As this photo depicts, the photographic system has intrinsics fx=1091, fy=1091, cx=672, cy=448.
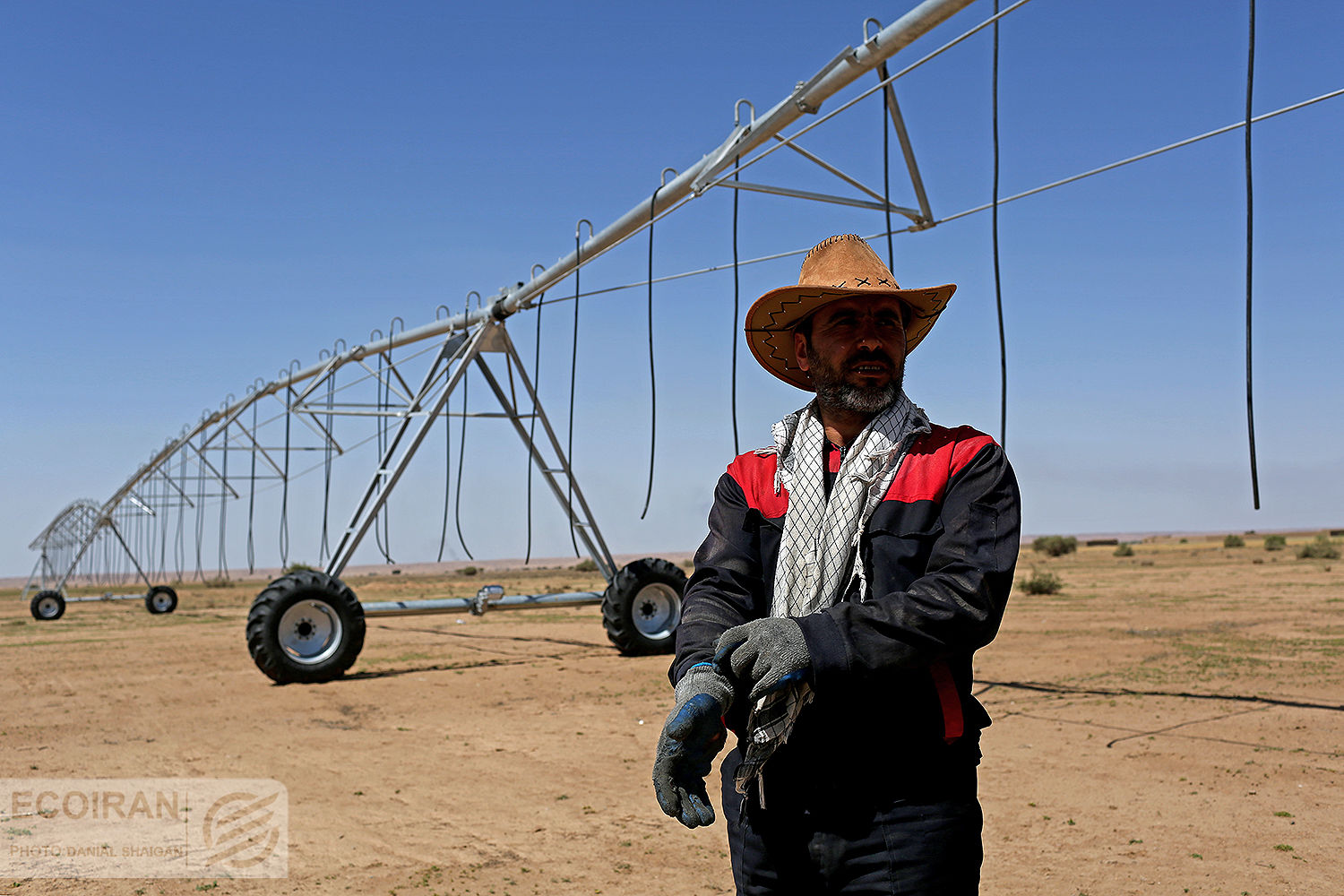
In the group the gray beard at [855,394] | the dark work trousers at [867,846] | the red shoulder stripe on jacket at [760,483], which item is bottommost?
the dark work trousers at [867,846]

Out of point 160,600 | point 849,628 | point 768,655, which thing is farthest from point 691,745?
point 160,600

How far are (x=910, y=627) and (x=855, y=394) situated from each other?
1.94 ft

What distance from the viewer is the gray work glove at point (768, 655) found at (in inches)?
74.6

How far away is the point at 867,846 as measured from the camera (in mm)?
2062

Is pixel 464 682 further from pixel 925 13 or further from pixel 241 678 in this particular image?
pixel 925 13

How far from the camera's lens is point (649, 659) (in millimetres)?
13102

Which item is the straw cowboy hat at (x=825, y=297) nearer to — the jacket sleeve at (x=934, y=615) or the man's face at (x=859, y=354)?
the man's face at (x=859, y=354)

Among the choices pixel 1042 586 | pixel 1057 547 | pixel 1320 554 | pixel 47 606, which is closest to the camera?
pixel 1042 586

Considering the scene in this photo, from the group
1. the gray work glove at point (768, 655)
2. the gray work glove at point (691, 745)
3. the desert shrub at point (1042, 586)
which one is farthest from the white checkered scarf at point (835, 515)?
the desert shrub at point (1042, 586)

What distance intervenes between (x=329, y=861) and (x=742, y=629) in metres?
3.87

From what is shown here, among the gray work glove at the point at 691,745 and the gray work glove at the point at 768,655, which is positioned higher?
the gray work glove at the point at 768,655

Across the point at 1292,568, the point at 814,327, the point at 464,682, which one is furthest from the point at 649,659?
the point at 1292,568

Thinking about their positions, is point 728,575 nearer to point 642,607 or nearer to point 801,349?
point 801,349

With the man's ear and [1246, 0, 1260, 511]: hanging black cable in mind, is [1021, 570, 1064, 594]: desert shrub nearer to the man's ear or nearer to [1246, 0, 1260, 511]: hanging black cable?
[1246, 0, 1260, 511]: hanging black cable
